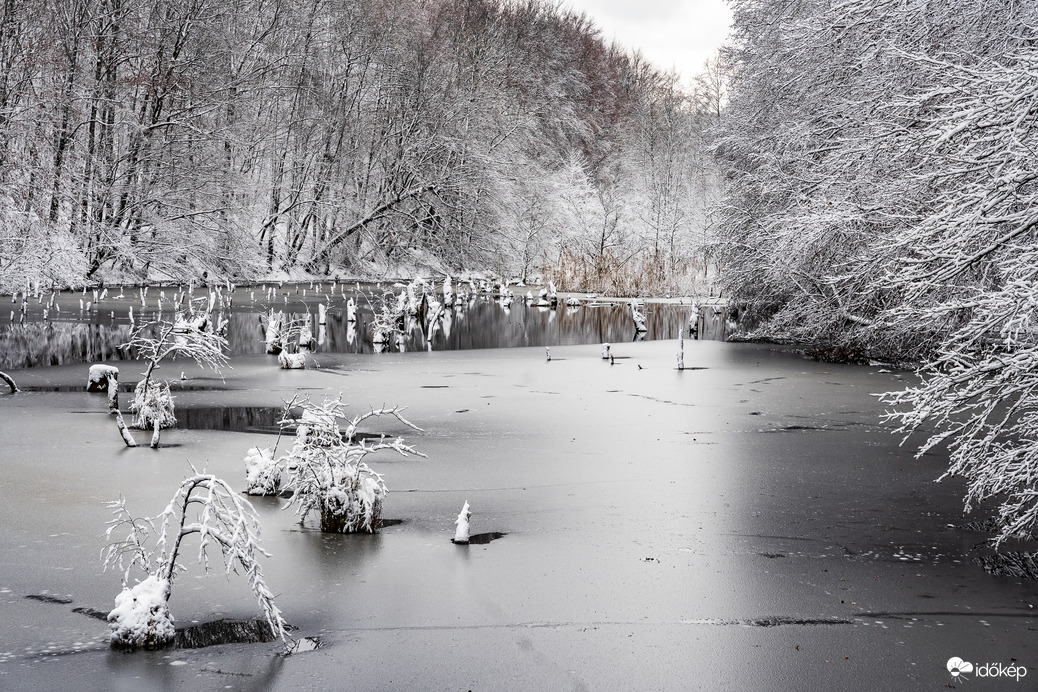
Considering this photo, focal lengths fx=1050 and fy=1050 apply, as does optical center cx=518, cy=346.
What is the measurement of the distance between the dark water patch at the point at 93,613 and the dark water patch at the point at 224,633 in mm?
537

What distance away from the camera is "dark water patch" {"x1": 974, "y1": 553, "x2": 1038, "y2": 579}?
692cm

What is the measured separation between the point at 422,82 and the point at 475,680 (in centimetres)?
4021

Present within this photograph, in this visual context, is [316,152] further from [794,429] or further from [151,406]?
[794,429]

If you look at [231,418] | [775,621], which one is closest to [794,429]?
[775,621]

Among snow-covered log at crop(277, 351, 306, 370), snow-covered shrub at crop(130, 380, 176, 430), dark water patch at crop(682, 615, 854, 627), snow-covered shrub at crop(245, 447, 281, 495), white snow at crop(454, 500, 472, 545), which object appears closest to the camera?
dark water patch at crop(682, 615, 854, 627)

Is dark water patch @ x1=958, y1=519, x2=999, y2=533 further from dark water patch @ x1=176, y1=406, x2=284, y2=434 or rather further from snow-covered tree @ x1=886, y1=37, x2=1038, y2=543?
dark water patch @ x1=176, y1=406, x2=284, y2=434

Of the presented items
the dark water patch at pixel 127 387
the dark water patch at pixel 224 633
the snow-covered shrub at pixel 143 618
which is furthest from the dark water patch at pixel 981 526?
the dark water patch at pixel 127 387

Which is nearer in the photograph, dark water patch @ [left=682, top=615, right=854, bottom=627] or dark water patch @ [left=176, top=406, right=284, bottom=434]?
dark water patch @ [left=682, top=615, right=854, bottom=627]

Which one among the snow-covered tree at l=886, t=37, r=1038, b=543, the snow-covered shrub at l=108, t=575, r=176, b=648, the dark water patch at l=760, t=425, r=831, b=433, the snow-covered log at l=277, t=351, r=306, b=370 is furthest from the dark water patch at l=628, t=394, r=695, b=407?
the snow-covered shrub at l=108, t=575, r=176, b=648

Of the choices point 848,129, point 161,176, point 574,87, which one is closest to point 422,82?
point 161,176

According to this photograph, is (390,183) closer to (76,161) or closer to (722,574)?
(76,161)

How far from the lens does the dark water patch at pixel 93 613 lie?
6.05m

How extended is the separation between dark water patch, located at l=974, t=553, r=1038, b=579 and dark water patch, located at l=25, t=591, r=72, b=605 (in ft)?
19.2

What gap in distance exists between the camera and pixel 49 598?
6309mm
